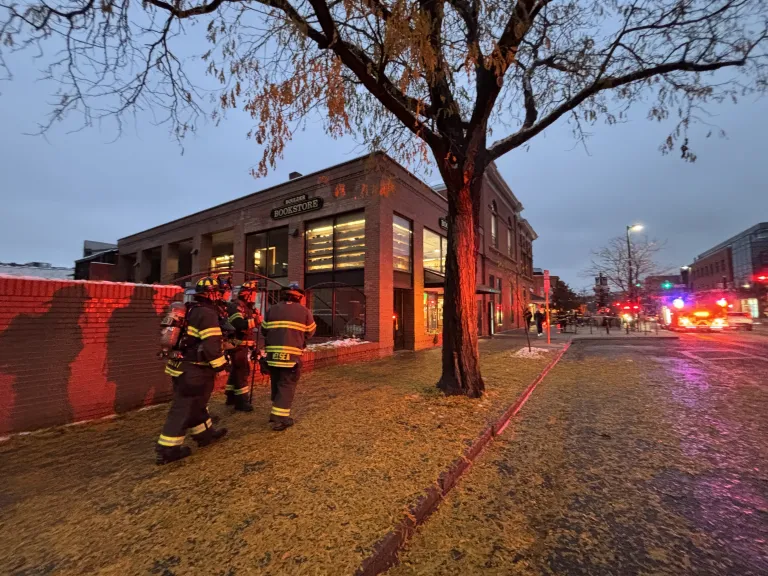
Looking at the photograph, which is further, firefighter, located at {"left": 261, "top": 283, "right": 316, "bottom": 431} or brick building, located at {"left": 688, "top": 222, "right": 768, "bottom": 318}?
brick building, located at {"left": 688, "top": 222, "right": 768, "bottom": 318}

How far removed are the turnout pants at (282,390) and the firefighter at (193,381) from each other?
2.76 feet

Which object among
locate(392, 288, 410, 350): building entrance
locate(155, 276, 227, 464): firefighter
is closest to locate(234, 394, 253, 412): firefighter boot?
locate(155, 276, 227, 464): firefighter

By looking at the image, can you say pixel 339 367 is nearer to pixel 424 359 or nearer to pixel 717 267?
pixel 424 359

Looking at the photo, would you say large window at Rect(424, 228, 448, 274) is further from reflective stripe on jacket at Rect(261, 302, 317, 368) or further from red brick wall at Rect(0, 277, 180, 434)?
red brick wall at Rect(0, 277, 180, 434)

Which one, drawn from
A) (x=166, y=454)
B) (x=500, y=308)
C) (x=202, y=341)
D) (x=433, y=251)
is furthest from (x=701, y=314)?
(x=166, y=454)

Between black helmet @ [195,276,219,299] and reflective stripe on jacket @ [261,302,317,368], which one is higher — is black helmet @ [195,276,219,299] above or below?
above

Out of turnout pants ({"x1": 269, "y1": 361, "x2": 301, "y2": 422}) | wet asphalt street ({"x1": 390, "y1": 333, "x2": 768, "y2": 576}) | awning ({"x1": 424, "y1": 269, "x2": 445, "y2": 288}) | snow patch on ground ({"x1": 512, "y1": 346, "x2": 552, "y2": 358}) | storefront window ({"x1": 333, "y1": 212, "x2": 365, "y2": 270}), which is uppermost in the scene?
storefront window ({"x1": 333, "y1": 212, "x2": 365, "y2": 270})

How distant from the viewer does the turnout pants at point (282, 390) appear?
4.73 meters

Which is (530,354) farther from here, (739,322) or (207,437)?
(739,322)

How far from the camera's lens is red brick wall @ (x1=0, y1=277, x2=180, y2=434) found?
439 centimetres

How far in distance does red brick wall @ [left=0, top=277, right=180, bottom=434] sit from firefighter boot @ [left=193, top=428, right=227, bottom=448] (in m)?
2.18

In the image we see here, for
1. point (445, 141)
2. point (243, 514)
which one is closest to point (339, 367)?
point (445, 141)

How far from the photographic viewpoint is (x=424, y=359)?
1145 centimetres

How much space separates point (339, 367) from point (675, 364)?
387 inches
